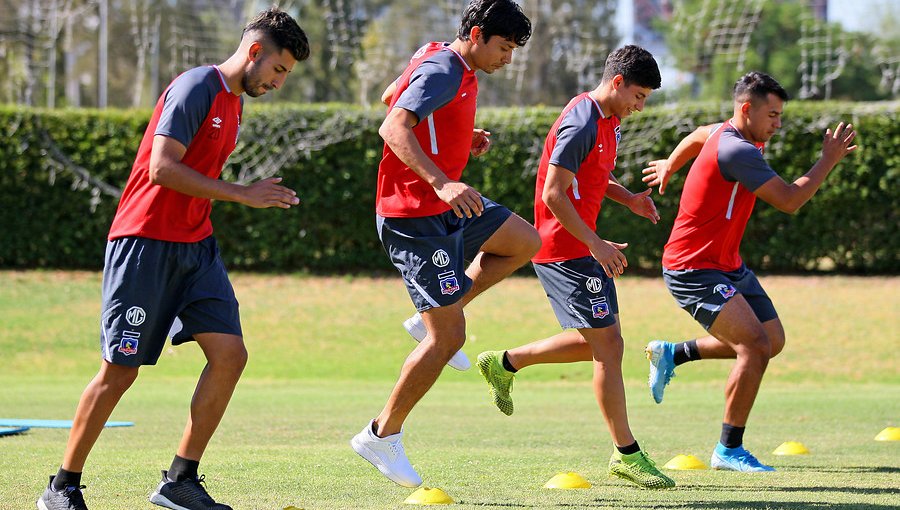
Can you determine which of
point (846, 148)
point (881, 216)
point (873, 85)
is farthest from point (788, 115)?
point (873, 85)

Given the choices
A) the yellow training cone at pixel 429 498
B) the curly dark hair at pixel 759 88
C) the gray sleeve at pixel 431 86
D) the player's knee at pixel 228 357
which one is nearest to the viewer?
the player's knee at pixel 228 357

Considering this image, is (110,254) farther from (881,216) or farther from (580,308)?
(881,216)

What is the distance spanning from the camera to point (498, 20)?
19.5 ft

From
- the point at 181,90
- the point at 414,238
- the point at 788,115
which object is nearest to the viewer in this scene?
the point at 181,90

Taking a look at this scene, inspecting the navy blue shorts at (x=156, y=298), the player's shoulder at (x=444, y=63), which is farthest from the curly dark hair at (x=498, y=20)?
the navy blue shorts at (x=156, y=298)

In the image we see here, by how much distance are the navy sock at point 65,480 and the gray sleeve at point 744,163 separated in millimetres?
4225

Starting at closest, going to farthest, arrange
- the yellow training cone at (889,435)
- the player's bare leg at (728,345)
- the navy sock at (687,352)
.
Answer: the player's bare leg at (728,345) < the navy sock at (687,352) < the yellow training cone at (889,435)

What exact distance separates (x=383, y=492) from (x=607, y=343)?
1594 millimetres

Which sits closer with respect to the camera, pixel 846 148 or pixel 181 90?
pixel 181 90

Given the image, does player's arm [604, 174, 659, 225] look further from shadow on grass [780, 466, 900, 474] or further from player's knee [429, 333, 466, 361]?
player's knee [429, 333, 466, 361]

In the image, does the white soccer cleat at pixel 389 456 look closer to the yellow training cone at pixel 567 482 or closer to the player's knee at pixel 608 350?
the yellow training cone at pixel 567 482

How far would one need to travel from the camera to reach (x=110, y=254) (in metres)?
5.29

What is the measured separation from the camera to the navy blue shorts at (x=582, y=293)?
6684 millimetres

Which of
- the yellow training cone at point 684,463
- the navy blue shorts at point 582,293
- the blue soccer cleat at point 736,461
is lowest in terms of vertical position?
the yellow training cone at point 684,463
